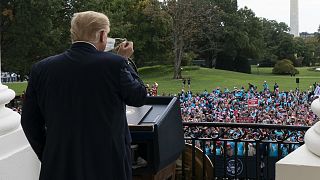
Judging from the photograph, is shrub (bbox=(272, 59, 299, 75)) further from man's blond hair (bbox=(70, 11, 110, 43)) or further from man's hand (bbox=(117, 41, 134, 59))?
man's blond hair (bbox=(70, 11, 110, 43))

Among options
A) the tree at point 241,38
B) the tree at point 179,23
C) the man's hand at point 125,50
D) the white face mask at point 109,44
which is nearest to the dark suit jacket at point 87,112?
the man's hand at point 125,50

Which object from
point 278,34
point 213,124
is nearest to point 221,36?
point 278,34

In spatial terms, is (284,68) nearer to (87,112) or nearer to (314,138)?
(314,138)

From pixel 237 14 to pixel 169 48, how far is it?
44.8 ft

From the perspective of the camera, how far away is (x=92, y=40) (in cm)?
244

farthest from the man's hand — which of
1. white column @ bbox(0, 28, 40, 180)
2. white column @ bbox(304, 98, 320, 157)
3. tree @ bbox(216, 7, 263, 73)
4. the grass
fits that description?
tree @ bbox(216, 7, 263, 73)

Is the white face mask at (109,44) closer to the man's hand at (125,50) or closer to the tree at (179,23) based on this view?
the man's hand at (125,50)

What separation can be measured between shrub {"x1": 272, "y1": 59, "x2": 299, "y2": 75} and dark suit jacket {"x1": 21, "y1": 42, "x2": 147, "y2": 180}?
66211 mm

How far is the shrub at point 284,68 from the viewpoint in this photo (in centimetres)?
6750

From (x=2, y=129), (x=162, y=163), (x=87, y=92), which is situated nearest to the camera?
(x=87, y=92)

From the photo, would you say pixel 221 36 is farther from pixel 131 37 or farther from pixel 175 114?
pixel 175 114

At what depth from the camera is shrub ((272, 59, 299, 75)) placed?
6750 centimetres

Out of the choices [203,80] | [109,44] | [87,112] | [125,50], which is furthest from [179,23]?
[87,112]

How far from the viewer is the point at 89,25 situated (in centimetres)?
240
